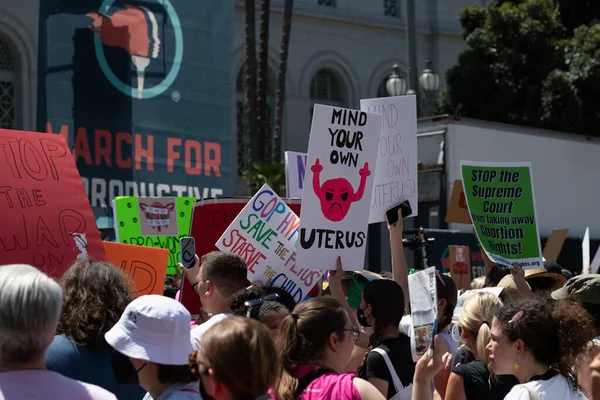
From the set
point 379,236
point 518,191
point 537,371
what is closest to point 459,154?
point 379,236

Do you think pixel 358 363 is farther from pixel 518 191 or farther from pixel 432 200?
pixel 432 200

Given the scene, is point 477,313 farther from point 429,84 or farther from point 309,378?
point 429,84

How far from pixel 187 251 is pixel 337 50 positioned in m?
27.8

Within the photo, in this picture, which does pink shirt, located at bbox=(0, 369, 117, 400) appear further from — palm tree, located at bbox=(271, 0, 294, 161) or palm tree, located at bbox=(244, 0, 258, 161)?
palm tree, located at bbox=(271, 0, 294, 161)

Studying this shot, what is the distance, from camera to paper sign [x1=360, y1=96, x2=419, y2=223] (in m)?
7.19

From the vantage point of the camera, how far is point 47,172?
5887 mm

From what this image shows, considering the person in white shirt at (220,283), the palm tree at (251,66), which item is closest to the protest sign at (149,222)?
the person in white shirt at (220,283)

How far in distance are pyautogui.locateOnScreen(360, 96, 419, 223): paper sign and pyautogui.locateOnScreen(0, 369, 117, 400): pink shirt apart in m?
4.30

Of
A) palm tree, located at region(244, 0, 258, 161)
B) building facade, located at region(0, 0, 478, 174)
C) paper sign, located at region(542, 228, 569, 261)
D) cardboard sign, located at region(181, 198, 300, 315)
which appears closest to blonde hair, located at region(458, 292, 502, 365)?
cardboard sign, located at region(181, 198, 300, 315)

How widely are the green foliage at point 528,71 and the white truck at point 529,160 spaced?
7.39m

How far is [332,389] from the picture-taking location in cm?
378

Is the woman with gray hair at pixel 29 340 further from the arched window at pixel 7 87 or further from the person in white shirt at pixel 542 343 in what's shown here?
the arched window at pixel 7 87

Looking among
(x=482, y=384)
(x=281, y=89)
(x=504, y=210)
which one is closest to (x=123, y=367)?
(x=482, y=384)

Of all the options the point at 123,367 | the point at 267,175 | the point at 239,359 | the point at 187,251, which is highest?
the point at 267,175
